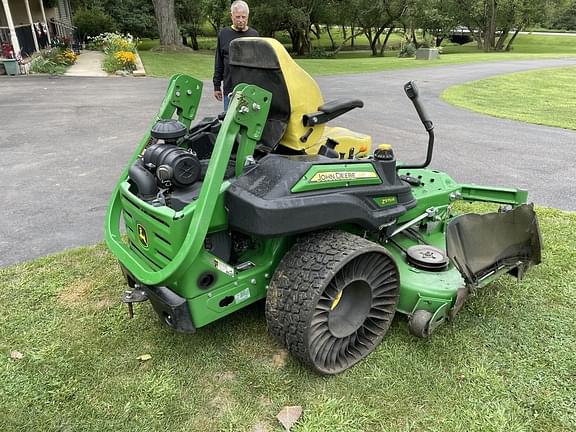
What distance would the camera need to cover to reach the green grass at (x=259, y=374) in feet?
7.66

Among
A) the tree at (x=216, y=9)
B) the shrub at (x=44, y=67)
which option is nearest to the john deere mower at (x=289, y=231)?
the shrub at (x=44, y=67)

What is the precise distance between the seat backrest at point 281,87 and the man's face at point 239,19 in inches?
94.3

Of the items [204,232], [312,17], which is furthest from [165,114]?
[312,17]

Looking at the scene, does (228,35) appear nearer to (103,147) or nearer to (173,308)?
(103,147)

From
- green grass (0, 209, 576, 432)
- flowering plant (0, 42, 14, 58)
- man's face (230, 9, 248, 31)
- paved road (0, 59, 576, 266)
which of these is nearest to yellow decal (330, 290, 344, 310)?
green grass (0, 209, 576, 432)

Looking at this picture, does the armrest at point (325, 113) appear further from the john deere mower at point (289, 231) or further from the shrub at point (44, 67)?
the shrub at point (44, 67)

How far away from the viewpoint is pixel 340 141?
10.4 feet

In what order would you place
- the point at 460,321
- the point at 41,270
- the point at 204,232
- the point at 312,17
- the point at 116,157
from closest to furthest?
the point at 204,232
the point at 460,321
the point at 41,270
the point at 116,157
the point at 312,17

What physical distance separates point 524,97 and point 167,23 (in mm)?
17048

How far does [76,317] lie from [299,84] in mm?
1978

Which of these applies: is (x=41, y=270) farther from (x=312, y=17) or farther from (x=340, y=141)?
(x=312, y=17)

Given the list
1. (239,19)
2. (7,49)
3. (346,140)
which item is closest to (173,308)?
(346,140)

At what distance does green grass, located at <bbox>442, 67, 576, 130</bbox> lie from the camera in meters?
9.99

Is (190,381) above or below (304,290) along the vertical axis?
below
